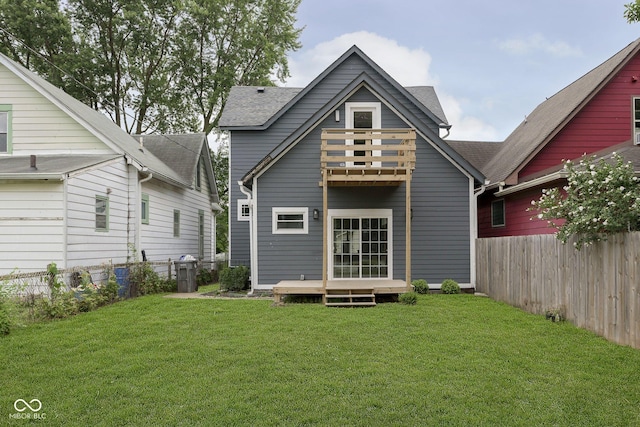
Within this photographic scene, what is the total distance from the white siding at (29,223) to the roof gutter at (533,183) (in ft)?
35.4

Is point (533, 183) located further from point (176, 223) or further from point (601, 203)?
point (176, 223)

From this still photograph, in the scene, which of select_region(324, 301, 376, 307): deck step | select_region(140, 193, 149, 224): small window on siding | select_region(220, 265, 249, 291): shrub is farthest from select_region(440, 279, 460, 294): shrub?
select_region(140, 193, 149, 224): small window on siding

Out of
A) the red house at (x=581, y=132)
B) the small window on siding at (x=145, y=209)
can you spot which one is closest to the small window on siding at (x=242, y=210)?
the small window on siding at (x=145, y=209)

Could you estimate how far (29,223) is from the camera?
32.1 ft

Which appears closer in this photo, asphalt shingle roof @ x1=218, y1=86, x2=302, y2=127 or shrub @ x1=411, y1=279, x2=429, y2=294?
shrub @ x1=411, y1=279, x2=429, y2=294

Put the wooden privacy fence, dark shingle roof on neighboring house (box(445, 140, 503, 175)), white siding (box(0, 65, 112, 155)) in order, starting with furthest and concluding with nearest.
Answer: dark shingle roof on neighboring house (box(445, 140, 503, 175)), white siding (box(0, 65, 112, 155)), the wooden privacy fence

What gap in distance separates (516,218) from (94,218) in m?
11.3

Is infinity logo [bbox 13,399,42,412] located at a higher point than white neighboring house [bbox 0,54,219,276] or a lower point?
lower

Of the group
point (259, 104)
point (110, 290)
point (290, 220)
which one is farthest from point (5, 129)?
point (290, 220)

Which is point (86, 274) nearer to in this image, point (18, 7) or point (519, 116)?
point (519, 116)

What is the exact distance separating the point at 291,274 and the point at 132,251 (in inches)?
203

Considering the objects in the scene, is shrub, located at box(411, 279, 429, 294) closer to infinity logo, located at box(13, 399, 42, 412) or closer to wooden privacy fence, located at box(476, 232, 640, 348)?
wooden privacy fence, located at box(476, 232, 640, 348)

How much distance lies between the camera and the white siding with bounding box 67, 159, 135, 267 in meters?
10.1

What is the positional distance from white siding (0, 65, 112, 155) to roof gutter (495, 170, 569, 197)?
39.0 ft
